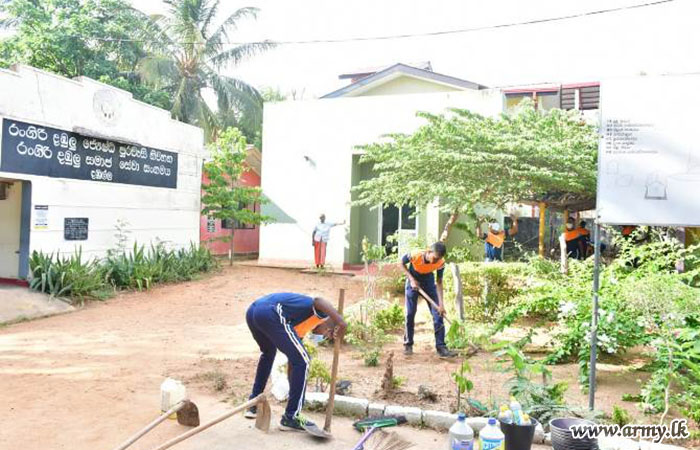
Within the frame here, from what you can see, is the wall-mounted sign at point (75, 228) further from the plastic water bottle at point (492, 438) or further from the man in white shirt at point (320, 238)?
the plastic water bottle at point (492, 438)

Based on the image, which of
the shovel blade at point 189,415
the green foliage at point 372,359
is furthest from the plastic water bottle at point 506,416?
the green foliage at point 372,359

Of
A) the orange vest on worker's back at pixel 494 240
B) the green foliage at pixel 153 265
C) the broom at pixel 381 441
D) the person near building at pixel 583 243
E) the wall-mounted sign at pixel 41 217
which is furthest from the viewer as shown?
the orange vest on worker's back at pixel 494 240

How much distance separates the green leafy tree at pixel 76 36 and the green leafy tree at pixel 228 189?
25.0ft

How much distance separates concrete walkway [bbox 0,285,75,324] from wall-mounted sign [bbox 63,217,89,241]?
1486mm

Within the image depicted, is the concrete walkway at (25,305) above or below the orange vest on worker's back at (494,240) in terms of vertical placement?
below

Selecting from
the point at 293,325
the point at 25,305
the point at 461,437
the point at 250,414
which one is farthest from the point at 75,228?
the point at 461,437

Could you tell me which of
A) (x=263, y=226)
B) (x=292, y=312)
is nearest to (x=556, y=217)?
(x=263, y=226)

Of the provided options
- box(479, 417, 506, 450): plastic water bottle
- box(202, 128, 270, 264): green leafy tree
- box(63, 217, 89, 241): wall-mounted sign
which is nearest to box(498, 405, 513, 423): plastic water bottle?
box(479, 417, 506, 450): plastic water bottle

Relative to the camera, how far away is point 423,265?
23.2 feet

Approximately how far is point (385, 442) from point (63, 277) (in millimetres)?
8439

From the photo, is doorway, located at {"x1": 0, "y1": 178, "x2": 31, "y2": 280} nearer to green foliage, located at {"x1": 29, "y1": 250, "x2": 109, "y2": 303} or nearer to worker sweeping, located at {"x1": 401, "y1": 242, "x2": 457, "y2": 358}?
green foliage, located at {"x1": 29, "y1": 250, "x2": 109, "y2": 303}

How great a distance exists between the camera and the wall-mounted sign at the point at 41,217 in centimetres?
1065

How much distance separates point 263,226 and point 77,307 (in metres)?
7.95

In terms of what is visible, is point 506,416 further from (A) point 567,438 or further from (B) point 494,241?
(B) point 494,241
